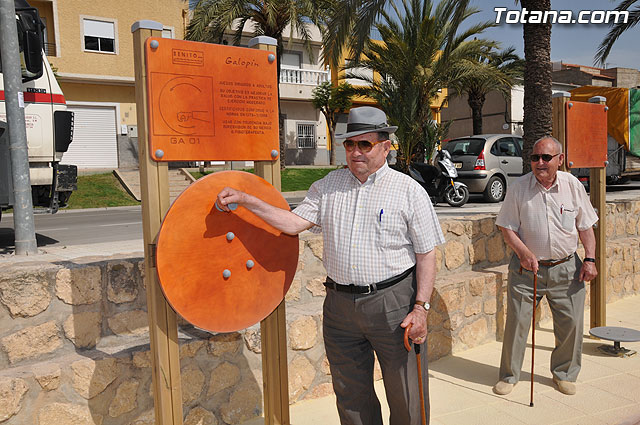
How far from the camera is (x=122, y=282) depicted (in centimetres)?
359

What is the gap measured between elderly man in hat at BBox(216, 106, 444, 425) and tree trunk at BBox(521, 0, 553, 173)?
22.1 feet

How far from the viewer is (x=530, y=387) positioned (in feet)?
14.7

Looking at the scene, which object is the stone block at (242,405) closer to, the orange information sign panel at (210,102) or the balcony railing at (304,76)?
the orange information sign panel at (210,102)

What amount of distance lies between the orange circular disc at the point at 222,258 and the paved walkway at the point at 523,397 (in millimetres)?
1319

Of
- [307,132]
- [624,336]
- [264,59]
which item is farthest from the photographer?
[307,132]

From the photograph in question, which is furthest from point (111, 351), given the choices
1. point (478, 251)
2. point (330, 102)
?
point (330, 102)

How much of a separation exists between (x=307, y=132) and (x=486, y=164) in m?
21.2

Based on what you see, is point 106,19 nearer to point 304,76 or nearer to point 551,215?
point 304,76

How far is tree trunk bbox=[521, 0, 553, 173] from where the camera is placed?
892 centimetres

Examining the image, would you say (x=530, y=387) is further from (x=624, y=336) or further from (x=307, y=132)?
(x=307, y=132)

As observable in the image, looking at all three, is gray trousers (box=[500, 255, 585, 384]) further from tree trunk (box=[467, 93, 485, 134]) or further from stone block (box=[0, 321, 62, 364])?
tree trunk (box=[467, 93, 485, 134])

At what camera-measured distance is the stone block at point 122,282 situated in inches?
140

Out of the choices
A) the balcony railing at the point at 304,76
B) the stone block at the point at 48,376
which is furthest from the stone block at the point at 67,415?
the balcony railing at the point at 304,76

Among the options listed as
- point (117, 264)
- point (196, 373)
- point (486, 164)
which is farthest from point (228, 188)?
point (486, 164)
